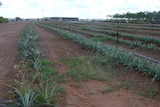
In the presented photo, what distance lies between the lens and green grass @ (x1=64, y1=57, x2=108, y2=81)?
843 centimetres

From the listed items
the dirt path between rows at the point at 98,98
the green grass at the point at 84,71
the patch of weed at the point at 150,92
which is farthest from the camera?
the green grass at the point at 84,71

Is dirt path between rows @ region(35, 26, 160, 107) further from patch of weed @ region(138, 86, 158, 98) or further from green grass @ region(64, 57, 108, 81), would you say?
green grass @ region(64, 57, 108, 81)

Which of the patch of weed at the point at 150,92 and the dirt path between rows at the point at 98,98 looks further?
the patch of weed at the point at 150,92

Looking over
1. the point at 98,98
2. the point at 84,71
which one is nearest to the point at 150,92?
the point at 98,98

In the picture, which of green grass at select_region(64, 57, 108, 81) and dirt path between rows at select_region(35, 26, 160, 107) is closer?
dirt path between rows at select_region(35, 26, 160, 107)

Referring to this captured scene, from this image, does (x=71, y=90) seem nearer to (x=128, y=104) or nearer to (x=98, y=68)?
(x=128, y=104)

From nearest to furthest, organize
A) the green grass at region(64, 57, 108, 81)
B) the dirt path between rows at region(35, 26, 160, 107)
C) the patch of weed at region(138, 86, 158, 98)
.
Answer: the dirt path between rows at region(35, 26, 160, 107)
the patch of weed at region(138, 86, 158, 98)
the green grass at region(64, 57, 108, 81)

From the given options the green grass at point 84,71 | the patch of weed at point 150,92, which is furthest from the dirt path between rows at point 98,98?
the green grass at point 84,71

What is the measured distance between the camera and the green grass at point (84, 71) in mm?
8425

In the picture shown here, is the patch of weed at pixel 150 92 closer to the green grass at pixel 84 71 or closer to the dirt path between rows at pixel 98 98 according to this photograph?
the dirt path between rows at pixel 98 98

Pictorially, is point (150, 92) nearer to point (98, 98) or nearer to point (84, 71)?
point (98, 98)

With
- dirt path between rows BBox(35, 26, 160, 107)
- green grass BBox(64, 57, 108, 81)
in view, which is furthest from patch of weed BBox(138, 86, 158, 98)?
green grass BBox(64, 57, 108, 81)

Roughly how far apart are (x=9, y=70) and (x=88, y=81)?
111 inches

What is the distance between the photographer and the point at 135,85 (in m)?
7.62
